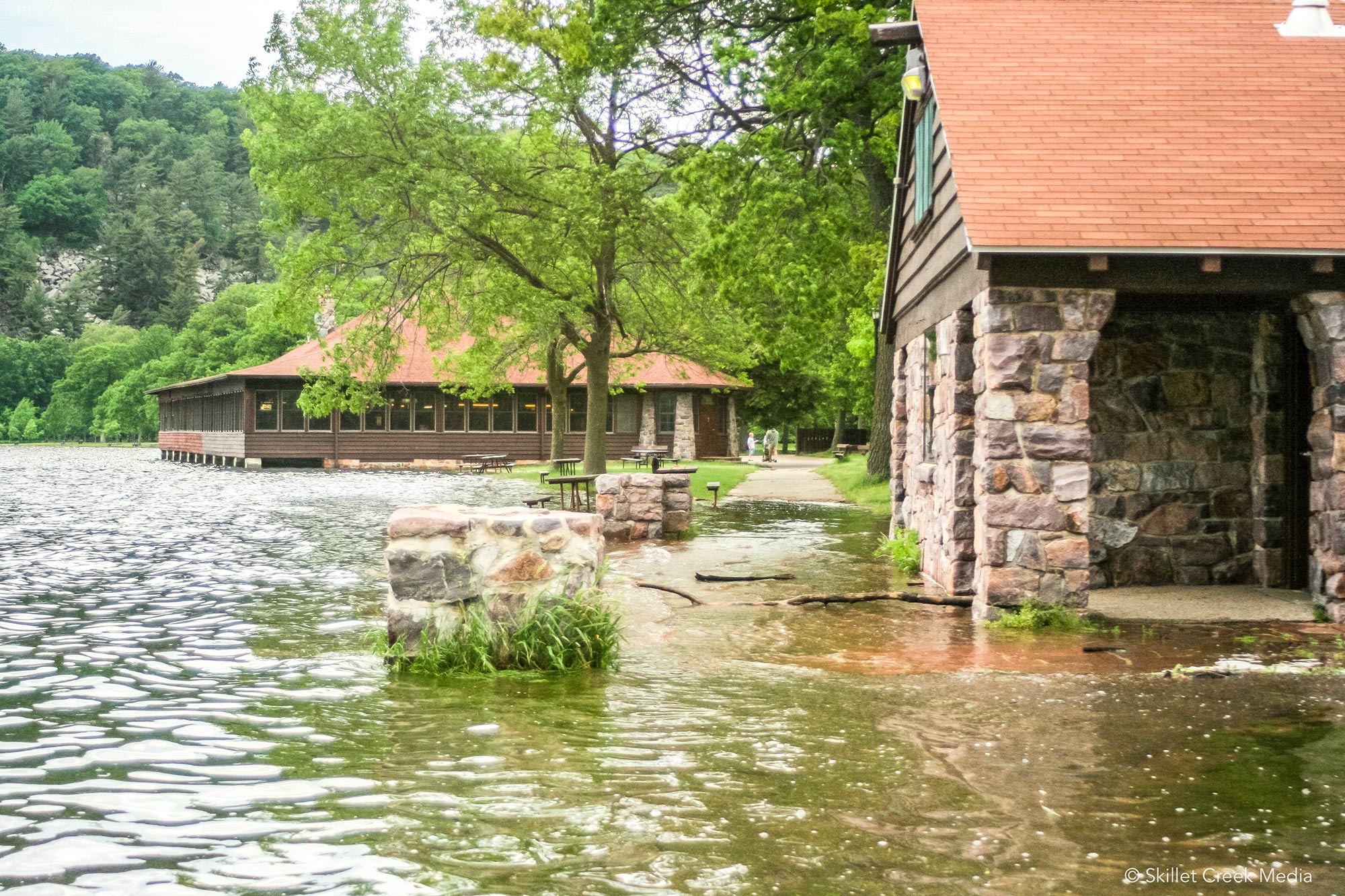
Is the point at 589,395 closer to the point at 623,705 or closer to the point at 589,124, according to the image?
the point at 589,124

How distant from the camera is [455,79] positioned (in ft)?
88.5

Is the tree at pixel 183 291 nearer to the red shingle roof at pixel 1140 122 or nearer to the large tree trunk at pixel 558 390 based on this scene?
the large tree trunk at pixel 558 390

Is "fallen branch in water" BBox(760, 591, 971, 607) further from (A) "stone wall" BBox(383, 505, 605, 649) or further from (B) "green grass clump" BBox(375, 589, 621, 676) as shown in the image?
(A) "stone wall" BBox(383, 505, 605, 649)

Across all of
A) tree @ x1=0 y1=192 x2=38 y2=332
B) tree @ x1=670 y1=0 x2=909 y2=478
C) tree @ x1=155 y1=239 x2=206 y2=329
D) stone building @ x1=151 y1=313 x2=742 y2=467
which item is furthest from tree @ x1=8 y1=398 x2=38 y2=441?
tree @ x1=670 y1=0 x2=909 y2=478

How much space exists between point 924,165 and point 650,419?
36136 mm

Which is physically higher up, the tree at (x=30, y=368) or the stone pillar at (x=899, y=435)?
the tree at (x=30, y=368)

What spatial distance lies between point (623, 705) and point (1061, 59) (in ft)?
24.7

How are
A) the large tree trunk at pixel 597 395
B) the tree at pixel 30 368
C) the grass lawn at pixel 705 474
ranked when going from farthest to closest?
the tree at pixel 30 368, the large tree trunk at pixel 597 395, the grass lawn at pixel 705 474

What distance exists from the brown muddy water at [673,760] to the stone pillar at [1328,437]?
571 mm

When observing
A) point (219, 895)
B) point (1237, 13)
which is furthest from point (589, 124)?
point (219, 895)

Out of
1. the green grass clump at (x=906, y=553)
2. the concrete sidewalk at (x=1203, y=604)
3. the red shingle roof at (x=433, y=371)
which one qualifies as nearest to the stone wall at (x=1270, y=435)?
the concrete sidewalk at (x=1203, y=604)

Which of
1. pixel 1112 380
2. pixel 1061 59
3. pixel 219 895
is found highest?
pixel 1061 59

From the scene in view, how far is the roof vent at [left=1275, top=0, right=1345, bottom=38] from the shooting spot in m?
11.4

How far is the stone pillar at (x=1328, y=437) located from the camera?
930cm
